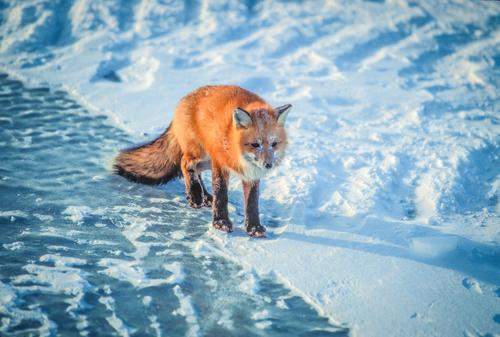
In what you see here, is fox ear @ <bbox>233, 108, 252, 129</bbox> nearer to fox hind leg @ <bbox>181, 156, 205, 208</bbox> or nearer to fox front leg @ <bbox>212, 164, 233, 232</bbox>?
fox front leg @ <bbox>212, 164, 233, 232</bbox>

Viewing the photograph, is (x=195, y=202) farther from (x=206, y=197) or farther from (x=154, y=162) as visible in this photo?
(x=154, y=162)

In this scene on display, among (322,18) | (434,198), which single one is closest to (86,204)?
(434,198)

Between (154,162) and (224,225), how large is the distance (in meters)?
1.26

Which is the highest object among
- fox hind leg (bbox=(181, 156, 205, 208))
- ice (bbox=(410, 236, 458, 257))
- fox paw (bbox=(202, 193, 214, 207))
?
fox hind leg (bbox=(181, 156, 205, 208))

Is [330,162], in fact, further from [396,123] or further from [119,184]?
[119,184]

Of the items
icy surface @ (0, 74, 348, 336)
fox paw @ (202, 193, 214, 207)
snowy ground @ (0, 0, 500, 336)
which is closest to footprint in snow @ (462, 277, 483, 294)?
snowy ground @ (0, 0, 500, 336)

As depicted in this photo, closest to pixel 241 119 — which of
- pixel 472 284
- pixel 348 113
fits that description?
pixel 472 284

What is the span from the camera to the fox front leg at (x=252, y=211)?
417 centimetres

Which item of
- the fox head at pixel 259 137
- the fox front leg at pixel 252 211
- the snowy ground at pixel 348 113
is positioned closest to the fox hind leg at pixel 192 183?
the snowy ground at pixel 348 113

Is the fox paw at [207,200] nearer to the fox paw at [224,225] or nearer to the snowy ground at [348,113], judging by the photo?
the snowy ground at [348,113]

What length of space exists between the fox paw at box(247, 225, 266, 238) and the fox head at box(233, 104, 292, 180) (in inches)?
23.0

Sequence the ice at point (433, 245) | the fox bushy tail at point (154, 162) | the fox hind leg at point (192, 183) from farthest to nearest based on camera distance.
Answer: the fox bushy tail at point (154, 162) → the fox hind leg at point (192, 183) → the ice at point (433, 245)

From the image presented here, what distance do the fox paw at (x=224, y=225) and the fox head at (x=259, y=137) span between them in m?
0.61

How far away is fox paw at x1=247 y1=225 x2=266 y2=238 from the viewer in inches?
165
